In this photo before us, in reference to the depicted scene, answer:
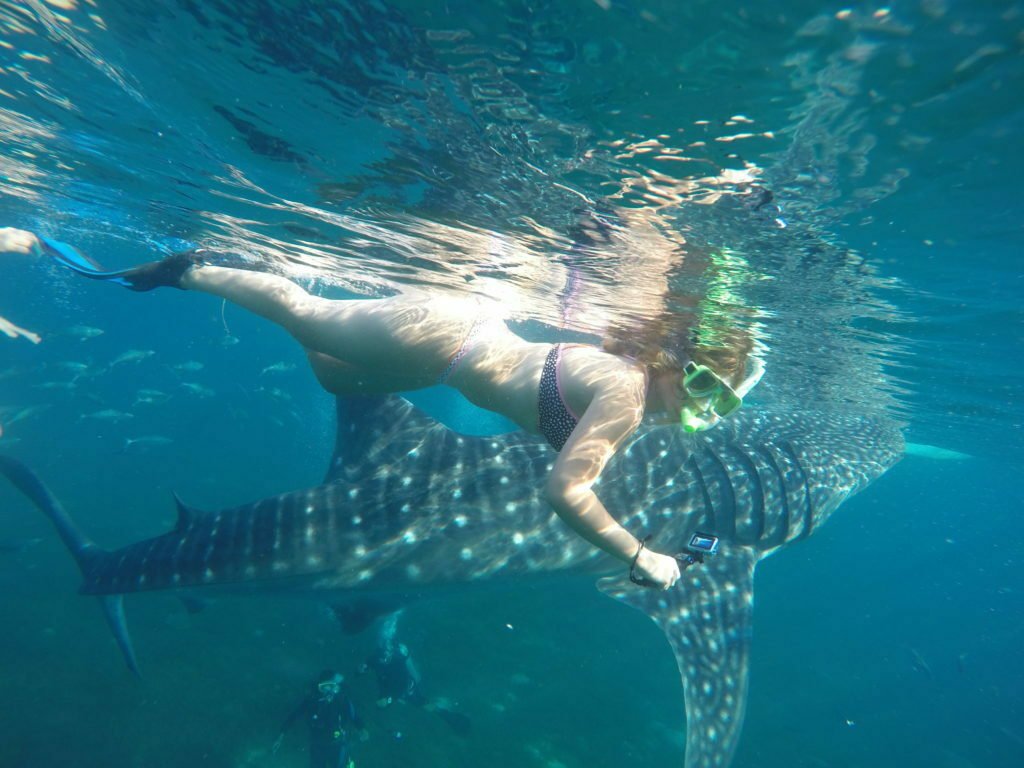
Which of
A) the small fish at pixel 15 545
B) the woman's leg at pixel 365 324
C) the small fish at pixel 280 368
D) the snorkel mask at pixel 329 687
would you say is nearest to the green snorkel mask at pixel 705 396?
the woman's leg at pixel 365 324

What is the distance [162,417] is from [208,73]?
72.7ft

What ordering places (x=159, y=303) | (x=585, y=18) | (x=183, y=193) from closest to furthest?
(x=585, y=18)
(x=183, y=193)
(x=159, y=303)

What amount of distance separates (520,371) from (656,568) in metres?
1.79

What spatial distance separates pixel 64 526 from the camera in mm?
6535

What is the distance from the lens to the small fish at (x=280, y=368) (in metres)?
22.6

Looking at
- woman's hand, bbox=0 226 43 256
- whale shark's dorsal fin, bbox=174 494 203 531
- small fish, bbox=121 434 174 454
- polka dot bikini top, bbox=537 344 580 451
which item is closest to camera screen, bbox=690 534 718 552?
polka dot bikini top, bbox=537 344 580 451

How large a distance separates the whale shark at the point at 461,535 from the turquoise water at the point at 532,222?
1850 mm

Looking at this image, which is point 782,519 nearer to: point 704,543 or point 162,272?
point 704,543

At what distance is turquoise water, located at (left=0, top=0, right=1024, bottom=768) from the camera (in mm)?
3635

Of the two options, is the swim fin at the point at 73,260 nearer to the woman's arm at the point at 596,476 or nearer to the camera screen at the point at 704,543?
the woman's arm at the point at 596,476

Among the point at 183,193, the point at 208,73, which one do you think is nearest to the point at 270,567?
the point at 208,73

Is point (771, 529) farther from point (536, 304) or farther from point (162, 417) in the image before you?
point (162, 417)

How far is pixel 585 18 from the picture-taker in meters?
3.30

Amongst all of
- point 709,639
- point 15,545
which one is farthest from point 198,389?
point 709,639
